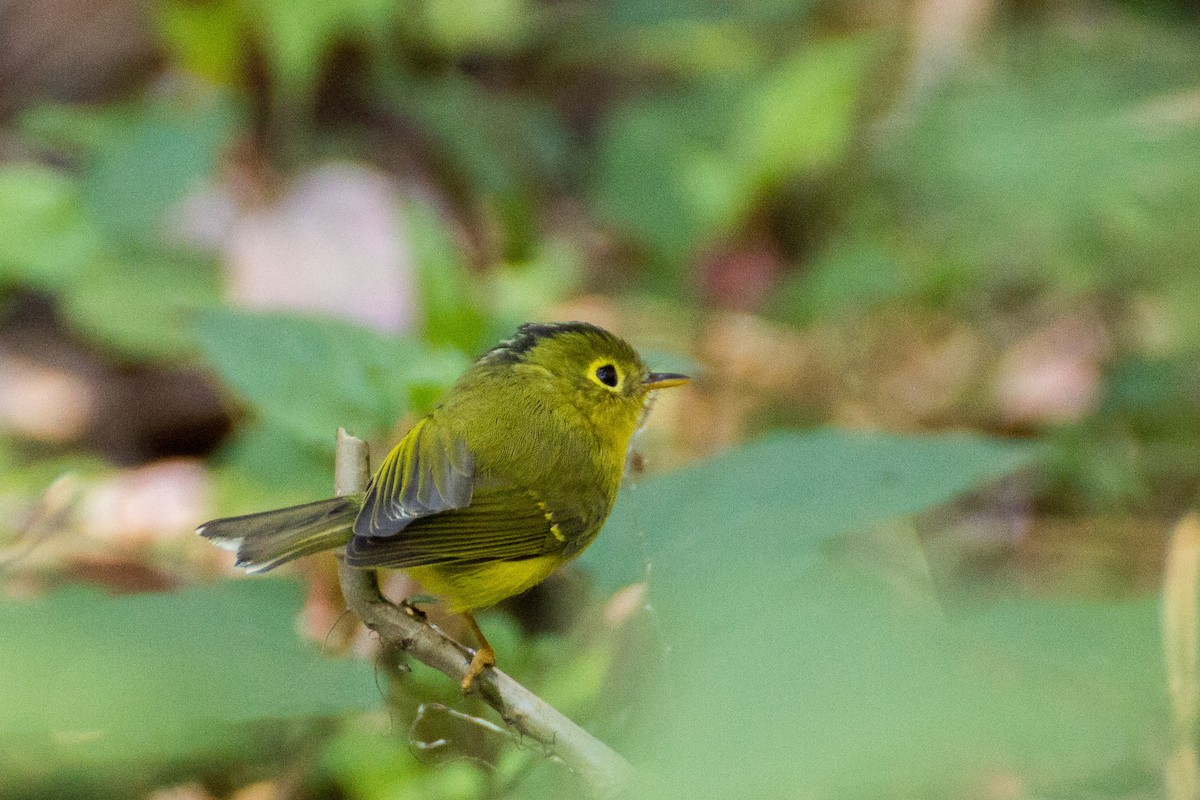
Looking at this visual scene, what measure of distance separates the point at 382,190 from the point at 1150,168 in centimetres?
300

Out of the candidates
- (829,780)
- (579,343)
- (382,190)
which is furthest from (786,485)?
(382,190)

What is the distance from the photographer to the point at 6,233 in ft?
10.7

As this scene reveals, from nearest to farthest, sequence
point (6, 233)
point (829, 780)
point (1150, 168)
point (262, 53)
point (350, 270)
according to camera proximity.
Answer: point (829, 780)
point (1150, 168)
point (6, 233)
point (350, 270)
point (262, 53)

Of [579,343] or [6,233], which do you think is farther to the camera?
[6,233]

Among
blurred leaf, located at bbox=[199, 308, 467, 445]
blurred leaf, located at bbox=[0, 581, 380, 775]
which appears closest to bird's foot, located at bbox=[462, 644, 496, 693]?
blurred leaf, located at bbox=[0, 581, 380, 775]

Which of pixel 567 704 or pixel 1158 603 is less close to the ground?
pixel 567 704

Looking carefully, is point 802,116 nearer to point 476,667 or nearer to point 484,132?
point 484,132

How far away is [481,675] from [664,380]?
0.84m

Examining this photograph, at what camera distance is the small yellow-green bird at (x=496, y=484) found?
1.52 meters

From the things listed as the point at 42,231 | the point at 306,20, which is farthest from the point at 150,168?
the point at 306,20

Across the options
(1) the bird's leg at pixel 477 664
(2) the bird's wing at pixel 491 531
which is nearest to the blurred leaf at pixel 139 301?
(2) the bird's wing at pixel 491 531

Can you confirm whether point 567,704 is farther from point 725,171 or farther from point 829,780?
point 725,171

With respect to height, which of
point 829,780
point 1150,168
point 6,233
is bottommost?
point 829,780

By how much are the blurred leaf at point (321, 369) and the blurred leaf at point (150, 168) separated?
1.52 m
